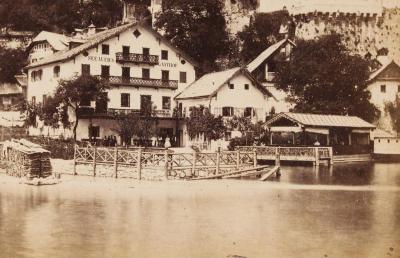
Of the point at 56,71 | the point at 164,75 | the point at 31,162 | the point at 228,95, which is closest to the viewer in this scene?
the point at 31,162

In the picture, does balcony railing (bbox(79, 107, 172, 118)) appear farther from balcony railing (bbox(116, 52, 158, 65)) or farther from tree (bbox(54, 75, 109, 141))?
balcony railing (bbox(116, 52, 158, 65))

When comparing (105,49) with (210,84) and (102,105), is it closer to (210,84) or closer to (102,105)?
(102,105)

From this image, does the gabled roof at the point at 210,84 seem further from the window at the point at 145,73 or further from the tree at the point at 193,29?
the tree at the point at 193,29

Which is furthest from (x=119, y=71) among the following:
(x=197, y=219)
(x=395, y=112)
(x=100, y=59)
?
(x=197, y=219)

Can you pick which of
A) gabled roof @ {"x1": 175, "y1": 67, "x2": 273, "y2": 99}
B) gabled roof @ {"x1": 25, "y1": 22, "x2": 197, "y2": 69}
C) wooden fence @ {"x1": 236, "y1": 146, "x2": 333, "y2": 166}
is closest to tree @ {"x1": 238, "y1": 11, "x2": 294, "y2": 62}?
gabled roof @ {"x1": 175, "y1": 67, "x2": 273, "y2": 99}

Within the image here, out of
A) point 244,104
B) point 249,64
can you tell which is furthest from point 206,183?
point 249,64

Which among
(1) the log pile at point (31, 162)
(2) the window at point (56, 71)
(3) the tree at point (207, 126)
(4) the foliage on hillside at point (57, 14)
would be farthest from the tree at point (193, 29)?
(1) the log pile at point (31, 162)

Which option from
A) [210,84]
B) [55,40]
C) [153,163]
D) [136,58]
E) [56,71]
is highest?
[55,40]
